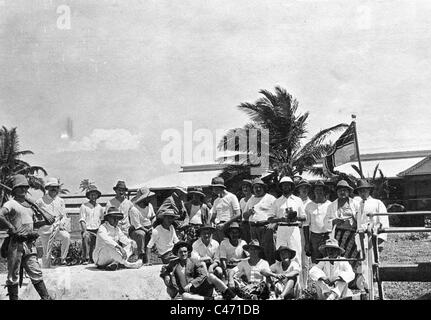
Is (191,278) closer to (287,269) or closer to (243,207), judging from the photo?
(287,269)

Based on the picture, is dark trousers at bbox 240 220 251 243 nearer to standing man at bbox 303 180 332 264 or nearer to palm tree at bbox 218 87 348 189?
standing man at bbox 303 180 332 264

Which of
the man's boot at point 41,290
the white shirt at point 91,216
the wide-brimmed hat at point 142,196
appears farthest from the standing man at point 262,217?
the man's boot at point 41,290

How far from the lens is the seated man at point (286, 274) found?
618 cm

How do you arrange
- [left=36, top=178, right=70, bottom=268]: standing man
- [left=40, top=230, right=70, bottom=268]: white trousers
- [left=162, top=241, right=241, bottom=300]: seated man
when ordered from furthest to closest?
[left=36, top=178, right=70, bottom=268]: standing man, [left=40, top=230, right=70, bottom=268]: white trousers, [left=162, top=241, right=241, bottom=300]: seated man

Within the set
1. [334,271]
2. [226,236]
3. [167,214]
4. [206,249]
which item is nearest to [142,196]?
[167,214]

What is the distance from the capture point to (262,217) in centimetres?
736

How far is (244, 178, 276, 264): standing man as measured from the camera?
7.30m

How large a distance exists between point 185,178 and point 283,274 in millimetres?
16402

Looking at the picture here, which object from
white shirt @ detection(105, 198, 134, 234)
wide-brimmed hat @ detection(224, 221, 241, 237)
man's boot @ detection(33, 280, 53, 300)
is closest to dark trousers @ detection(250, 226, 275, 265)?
wide-brimmed hat @ detection(224, 221, 241, 237)

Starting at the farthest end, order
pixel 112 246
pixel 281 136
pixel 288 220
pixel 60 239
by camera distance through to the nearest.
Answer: pixel 281 136 → pixel 60 239 → pixel 112 246 → pixel 288 220

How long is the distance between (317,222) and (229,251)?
1.29 m

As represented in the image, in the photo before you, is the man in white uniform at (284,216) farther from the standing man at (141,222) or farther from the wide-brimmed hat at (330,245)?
the standing man at (141,222)

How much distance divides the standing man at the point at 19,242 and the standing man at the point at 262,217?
287 centimetres

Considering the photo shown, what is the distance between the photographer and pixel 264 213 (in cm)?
737
